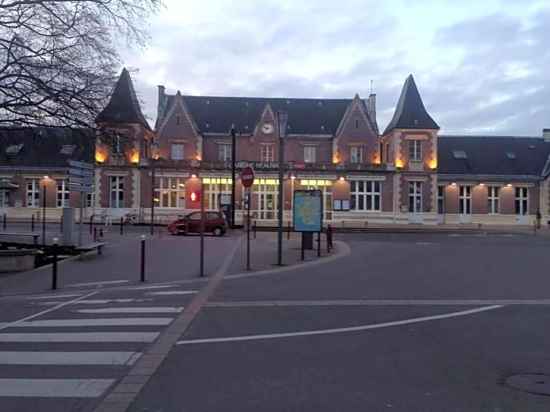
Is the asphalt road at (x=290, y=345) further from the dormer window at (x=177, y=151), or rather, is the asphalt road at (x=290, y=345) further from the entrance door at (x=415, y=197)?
the dormer window at (x=177, y=151)

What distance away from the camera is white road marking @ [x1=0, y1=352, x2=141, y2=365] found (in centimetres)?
749

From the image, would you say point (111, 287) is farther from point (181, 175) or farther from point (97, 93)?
point (181, 175)

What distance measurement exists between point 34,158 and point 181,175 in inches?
576

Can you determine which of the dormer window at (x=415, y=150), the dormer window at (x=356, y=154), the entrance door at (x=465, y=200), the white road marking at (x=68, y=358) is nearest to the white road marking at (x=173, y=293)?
the white road marking at (x=68, y=358)

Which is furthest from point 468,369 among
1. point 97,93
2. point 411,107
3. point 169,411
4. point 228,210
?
point 411,107

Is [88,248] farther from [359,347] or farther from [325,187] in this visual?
[325,187]

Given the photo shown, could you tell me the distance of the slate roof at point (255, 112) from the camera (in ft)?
209

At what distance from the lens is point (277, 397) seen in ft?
19.9

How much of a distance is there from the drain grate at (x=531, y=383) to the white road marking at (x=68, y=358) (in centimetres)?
415

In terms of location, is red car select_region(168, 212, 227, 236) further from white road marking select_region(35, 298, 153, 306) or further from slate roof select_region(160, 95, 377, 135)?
slate roof select_region(160, 95, 377, 135)

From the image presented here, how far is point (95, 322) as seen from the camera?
10.2 meters

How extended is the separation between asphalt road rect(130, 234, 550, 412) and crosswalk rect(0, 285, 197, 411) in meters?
0.62

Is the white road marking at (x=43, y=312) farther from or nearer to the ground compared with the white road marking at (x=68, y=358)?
nearer to the ground

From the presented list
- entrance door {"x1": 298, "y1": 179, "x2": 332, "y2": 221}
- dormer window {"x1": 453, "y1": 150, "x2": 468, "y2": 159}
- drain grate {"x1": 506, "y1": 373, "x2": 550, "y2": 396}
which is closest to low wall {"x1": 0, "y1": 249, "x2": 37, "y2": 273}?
drain grate {"x1": 506, "y1": 373, "x2": 550, "y2": 396}
